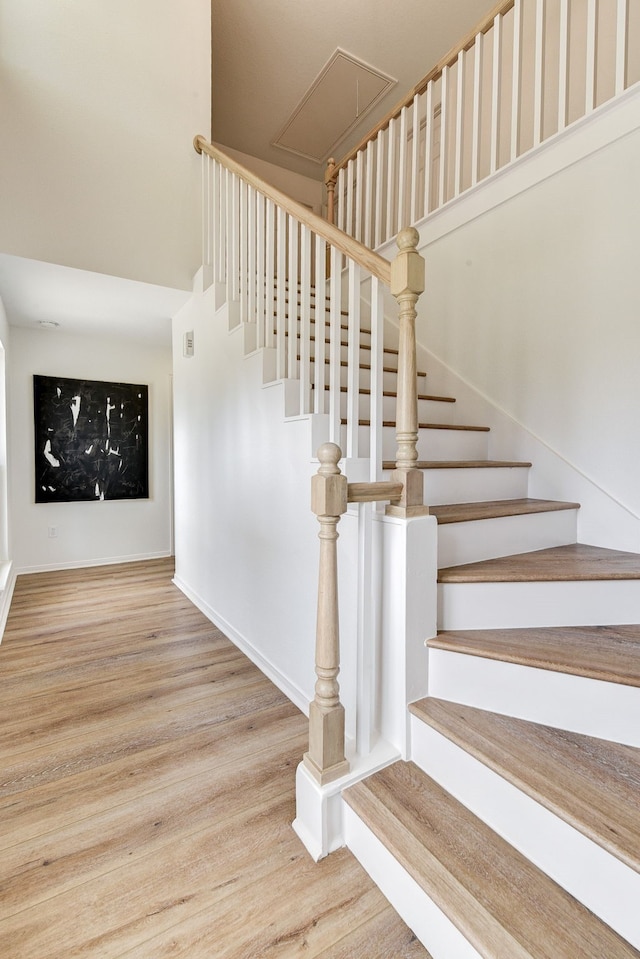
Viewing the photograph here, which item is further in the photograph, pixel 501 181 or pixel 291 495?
pixel 501 181

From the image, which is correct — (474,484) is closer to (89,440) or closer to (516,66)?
(516,66)

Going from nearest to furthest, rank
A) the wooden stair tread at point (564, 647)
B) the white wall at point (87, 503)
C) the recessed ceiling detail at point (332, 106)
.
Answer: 1. the wooden stair tread at point (564, 647)
2. the recessed ceiling detail at point (332, 106)
3. the white wall at point (87, 503)

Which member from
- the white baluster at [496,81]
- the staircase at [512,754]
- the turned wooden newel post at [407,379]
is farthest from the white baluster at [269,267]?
the white baluster at [496,81]

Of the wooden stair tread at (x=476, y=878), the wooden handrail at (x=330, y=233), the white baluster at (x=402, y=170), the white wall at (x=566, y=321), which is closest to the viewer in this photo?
the wooden stair tread at (x=476, y=878)

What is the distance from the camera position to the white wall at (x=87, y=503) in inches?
157

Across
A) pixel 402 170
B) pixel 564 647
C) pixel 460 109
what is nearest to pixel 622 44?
pixel 460 109

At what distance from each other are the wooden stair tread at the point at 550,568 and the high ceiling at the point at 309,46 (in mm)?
3859

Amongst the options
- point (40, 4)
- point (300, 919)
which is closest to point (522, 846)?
point (300, 919)

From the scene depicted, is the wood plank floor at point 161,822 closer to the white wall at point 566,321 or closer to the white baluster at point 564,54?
the white wall at point 566,321

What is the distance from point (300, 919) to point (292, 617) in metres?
1.04

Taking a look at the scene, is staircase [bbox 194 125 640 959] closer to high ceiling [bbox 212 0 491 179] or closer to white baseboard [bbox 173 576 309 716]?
white baseboard [bbox 173 576 309 716]

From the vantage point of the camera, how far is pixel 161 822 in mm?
1378

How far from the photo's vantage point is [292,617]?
2.03 metres

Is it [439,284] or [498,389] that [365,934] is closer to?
[498,389]
